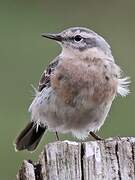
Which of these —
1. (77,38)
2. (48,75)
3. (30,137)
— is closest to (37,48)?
(30,137)

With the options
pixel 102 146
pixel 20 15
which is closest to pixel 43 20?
pixel 20 15

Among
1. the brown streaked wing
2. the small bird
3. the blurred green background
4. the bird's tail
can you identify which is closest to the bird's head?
the small bird

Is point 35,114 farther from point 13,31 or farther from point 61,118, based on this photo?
point 13,31

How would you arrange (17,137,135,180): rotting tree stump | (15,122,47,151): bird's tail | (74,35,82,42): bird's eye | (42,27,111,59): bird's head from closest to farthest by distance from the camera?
1. (17,137,135,180): rotting tree stump
2. (42,27,111,59): bird's head
3. (74,35,82,42): bird's eye
4. (15,122,47,151): bird's tail

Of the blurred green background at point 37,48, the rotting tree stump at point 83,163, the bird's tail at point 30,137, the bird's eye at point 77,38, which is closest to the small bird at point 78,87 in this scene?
the bird's eye at point 77,38

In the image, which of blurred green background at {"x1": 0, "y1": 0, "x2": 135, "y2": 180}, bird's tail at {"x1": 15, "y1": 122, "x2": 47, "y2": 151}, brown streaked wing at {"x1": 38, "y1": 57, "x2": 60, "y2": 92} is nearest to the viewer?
brown streaked wing at {"x1": 38, "y1": 57, "x2": 60, "y2": 92}

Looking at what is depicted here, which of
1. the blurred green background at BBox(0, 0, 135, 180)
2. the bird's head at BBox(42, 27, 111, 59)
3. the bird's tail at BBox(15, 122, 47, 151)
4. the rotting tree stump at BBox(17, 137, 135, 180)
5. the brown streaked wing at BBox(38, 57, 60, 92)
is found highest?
the blurred green background at BBox(0, 0, 135, 180)

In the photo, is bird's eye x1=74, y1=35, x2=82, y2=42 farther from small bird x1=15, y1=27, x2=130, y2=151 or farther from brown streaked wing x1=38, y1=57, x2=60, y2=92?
brown streaked wing x1=38, y1=57, x2=60, y2=92
